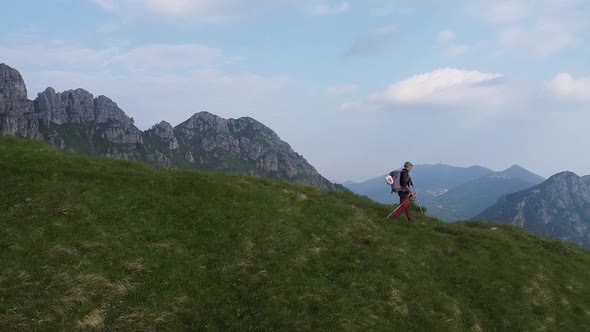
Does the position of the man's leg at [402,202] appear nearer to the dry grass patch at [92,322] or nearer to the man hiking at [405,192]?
the man hiking at [405,192]

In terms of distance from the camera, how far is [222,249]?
17.9 meters

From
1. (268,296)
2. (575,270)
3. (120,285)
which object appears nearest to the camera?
(120,285)

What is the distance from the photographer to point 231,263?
16.9m

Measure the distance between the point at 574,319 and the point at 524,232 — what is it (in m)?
13.9

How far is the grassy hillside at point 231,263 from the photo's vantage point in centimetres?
1367

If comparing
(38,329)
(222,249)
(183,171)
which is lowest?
(38,329)

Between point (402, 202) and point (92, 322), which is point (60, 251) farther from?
point (402, 202)

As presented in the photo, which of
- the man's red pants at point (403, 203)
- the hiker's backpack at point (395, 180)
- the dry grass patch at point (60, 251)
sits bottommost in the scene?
the dry grass patch at point (60, 251)

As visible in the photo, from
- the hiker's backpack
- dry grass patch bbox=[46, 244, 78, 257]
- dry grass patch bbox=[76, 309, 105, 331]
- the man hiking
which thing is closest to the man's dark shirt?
→ the man hiking

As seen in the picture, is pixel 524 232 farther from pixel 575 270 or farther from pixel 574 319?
pixel 574 319

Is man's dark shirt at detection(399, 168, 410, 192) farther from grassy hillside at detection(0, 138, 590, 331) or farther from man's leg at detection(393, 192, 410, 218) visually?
grassy hillside at detection(0, 138, 590, 331)

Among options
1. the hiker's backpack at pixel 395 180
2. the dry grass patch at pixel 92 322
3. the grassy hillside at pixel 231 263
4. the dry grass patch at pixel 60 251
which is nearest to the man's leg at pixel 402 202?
the hiker's backpack at pixel 395 180

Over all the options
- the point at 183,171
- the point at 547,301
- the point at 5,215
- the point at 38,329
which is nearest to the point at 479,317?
the point at 547,301

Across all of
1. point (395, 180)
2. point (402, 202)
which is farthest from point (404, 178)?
point (402, 202)
